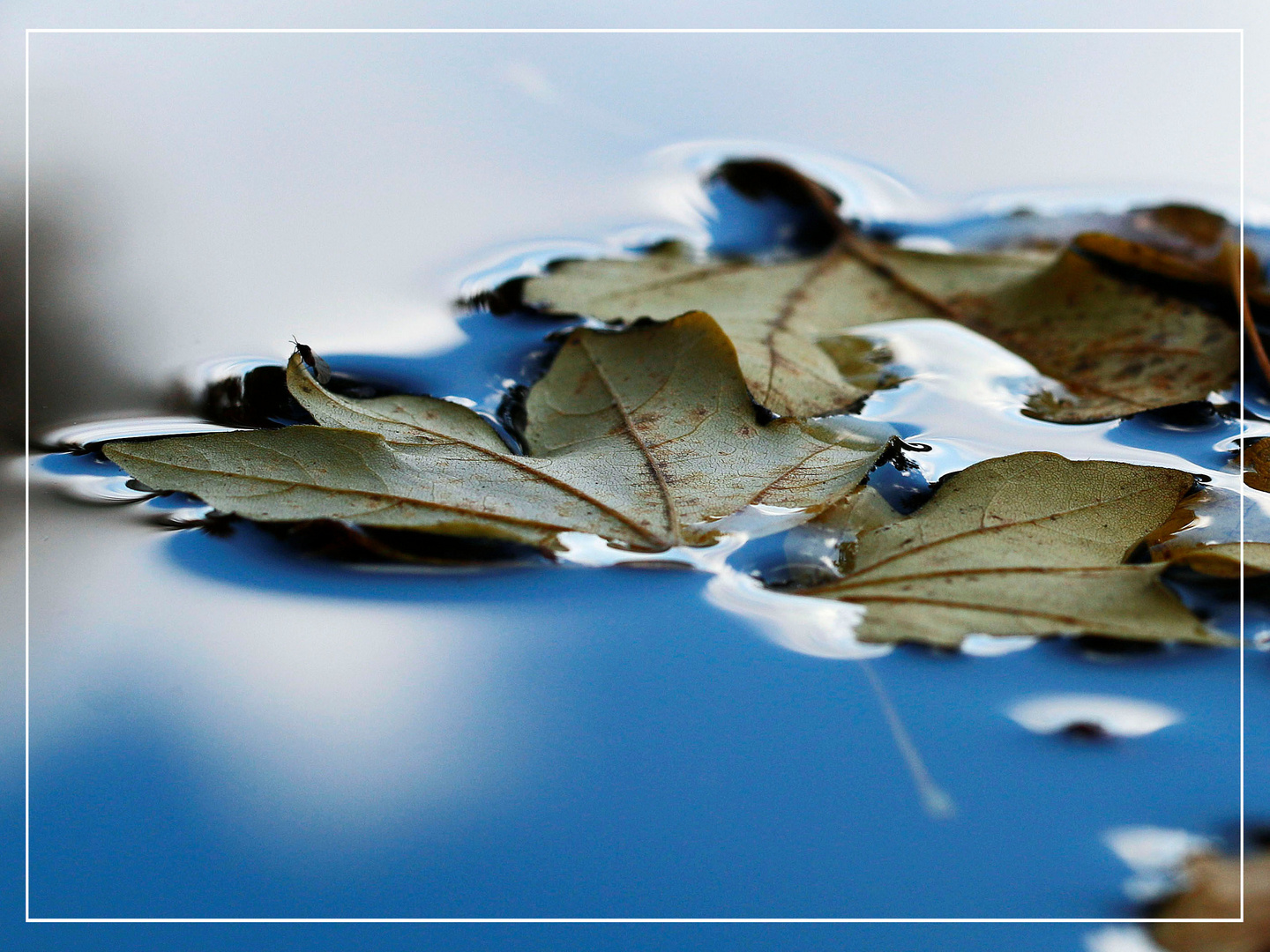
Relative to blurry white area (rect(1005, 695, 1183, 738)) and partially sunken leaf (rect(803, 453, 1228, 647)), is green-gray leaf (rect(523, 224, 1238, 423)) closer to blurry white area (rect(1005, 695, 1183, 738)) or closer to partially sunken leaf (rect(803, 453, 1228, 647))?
partially sunken leaf (rect(803, 453, 1228, 647))

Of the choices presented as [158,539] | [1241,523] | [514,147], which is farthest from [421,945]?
[514,147]

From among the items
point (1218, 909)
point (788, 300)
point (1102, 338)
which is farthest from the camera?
point (788, 300)

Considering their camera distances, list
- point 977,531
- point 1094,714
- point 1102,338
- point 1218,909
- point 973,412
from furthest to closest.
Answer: point 1102,338, point 973,412, point 977,531, point 1094,714, point 1218,909

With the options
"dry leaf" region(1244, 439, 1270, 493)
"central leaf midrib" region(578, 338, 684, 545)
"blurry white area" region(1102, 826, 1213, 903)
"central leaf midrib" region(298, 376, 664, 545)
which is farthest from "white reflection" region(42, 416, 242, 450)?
"dry leaf" region(1244, 439, 1270, 493)

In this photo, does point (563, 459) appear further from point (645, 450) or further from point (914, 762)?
point (914, 762)

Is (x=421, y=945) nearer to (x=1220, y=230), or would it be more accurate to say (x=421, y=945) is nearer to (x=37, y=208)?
(x=37, y=208)

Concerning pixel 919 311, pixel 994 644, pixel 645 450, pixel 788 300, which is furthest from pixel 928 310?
pixel 994 644
